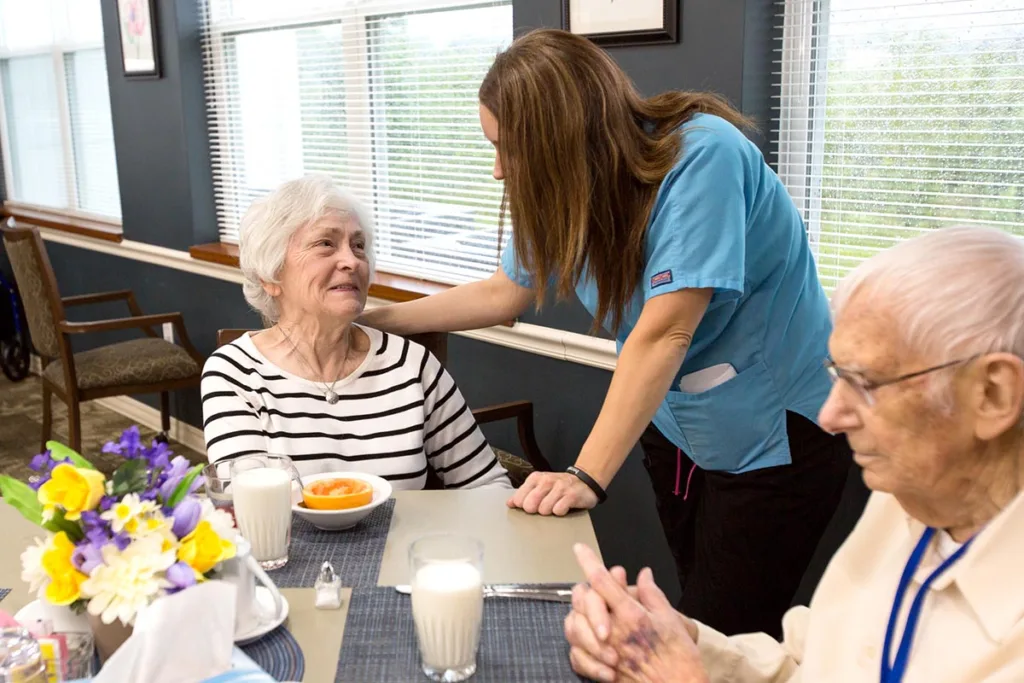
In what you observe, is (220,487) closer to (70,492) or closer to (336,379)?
(70,492)

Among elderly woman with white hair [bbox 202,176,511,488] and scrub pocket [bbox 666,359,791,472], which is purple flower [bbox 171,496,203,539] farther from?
scrub pocket [bbox 666,359,791,472]

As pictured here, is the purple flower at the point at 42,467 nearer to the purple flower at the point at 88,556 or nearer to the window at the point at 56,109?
the purple flower at the point at 88,556

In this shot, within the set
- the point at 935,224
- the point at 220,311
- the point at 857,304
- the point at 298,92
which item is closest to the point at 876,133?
the point at 935,224

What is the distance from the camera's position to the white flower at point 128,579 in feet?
3.29

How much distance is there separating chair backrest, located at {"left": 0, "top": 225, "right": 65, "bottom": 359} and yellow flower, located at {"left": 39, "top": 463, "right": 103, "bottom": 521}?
2945 millimetres

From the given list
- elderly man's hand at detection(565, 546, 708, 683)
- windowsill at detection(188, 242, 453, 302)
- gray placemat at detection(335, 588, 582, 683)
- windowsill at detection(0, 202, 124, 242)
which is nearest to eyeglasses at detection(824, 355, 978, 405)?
elderly man's hand at detection(565, 546, 708, 683)

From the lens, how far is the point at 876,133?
7.48 ft

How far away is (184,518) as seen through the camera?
1059mm

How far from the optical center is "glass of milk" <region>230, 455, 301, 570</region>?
1.40 m

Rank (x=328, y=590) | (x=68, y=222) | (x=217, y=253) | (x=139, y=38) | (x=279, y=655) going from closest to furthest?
(x=279, y=655) < (x=328, y=590) < (x=217, y=253) < (x=139, y=38) < (x=68, y=222)

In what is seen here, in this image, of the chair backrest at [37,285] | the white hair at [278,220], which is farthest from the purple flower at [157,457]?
the chair backrest at [37,285]

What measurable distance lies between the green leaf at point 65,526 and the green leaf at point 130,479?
5 centimetres

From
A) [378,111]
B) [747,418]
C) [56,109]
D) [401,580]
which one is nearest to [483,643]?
[401,580]

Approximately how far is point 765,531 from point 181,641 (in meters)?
1.13
